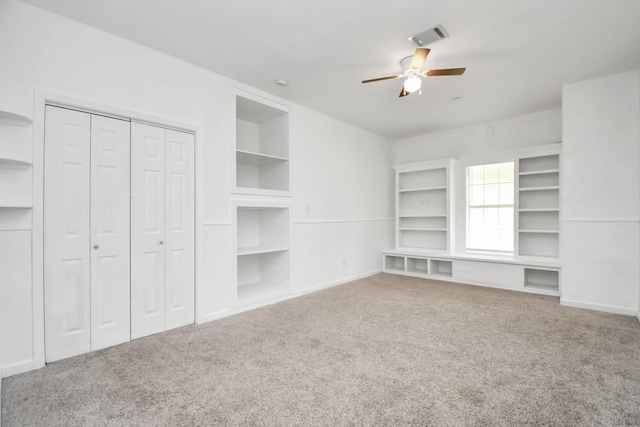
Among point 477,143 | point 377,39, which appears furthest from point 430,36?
point 477,143

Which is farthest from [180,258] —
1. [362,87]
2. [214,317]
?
[362,87]

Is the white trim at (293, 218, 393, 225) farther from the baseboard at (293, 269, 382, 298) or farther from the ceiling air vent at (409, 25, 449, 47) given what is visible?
the ceiling air vent at (409, 25, 449, 47)

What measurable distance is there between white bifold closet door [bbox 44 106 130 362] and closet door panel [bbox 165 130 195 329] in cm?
36

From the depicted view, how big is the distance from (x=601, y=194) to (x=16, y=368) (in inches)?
225

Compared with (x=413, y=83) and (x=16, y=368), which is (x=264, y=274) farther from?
(x=413, y=83)

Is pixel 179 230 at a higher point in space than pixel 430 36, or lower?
lower

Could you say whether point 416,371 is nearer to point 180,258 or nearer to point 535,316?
point 535,316

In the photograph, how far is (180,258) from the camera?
3.06m

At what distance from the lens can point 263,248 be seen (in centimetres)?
410

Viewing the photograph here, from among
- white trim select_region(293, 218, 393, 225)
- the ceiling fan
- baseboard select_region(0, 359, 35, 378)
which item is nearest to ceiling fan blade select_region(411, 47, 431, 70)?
the ceiling fan

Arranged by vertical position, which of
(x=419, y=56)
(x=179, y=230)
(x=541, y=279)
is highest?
(x=419, y=56)

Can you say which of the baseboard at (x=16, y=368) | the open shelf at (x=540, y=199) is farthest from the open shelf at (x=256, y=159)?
the open shelf at (x=540, y=199)

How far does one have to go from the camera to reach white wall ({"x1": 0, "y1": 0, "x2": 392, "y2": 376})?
86.0 inches

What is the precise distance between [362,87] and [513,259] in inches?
133
